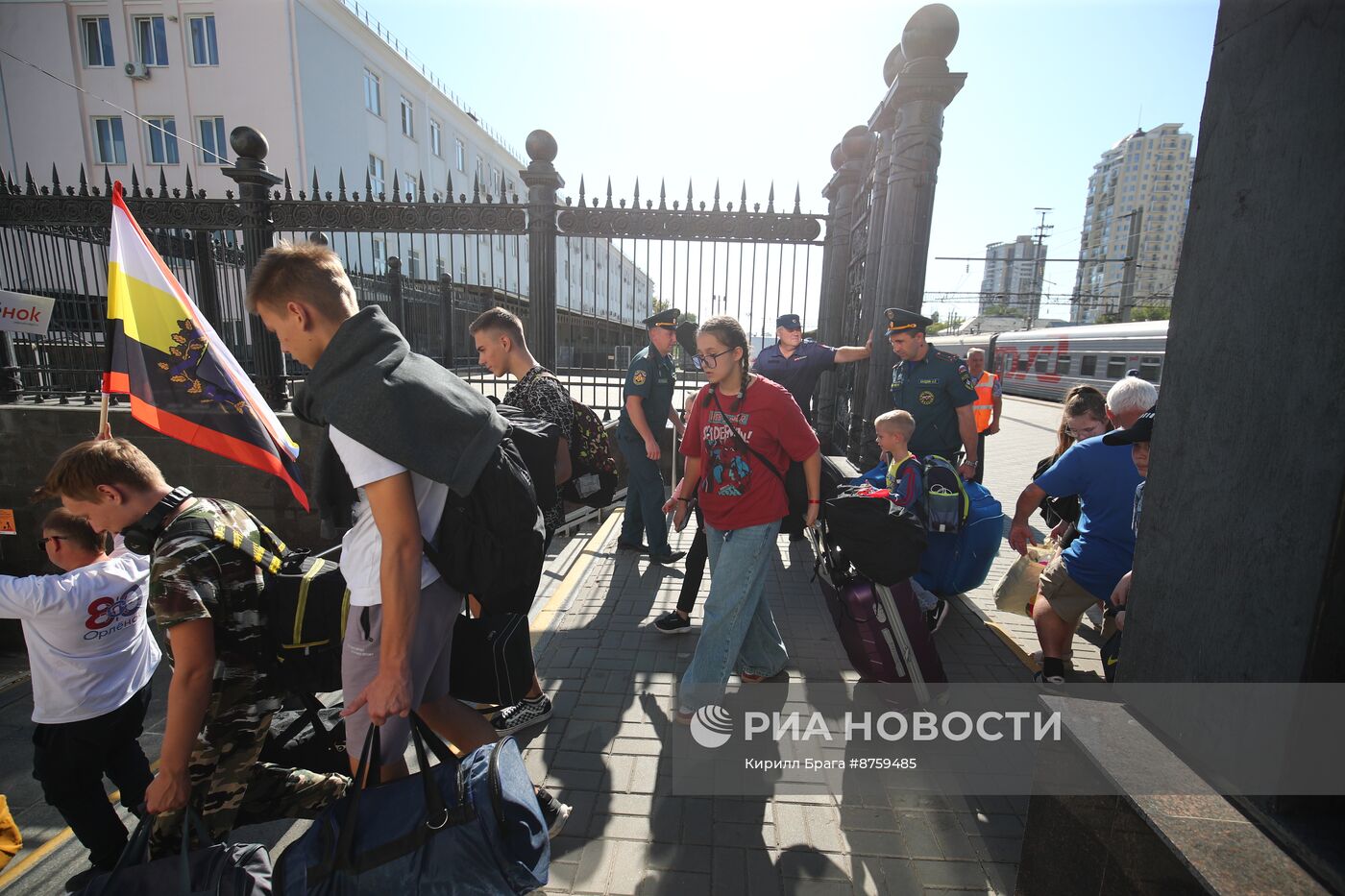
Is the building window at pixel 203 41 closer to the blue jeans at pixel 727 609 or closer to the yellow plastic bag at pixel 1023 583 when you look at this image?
the blue jeans at pixel 727 609

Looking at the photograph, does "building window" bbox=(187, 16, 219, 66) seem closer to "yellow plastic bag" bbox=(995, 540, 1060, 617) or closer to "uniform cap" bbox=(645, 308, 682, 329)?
"uniform cap" bbox=(645, 308, 682, 329)

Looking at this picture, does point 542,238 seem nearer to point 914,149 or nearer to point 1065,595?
point 914,149

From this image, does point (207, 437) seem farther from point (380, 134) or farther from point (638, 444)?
point (380, 134)

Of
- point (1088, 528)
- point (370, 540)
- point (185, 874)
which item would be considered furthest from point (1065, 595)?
point (185, 874)

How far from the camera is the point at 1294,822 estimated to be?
1.36m

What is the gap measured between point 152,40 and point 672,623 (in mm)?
34417

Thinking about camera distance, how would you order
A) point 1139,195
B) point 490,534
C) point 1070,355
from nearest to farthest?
point 490,534, point 1070,355, point 1139,195

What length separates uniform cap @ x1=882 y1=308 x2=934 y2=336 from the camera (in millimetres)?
4129

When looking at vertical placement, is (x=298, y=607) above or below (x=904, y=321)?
below

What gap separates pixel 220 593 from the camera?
1.99m

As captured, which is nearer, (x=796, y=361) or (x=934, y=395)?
(x=934, y=395)

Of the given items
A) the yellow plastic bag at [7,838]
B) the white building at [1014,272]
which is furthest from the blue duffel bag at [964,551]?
the white building at [1014,272]

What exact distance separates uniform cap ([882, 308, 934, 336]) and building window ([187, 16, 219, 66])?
31.6m

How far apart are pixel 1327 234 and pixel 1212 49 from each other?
2.05 feet
